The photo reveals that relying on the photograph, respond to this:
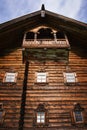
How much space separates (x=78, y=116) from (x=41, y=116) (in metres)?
2.21

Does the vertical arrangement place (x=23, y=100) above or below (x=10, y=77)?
below

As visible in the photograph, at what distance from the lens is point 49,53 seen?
1328 centimetres

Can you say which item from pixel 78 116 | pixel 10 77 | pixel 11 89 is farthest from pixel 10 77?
pixel 78 116

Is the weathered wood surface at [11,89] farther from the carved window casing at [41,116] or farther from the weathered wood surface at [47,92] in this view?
the carved window casing at [41,116]

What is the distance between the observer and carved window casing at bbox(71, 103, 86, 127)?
9930mm

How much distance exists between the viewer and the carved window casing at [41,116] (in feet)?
32.6

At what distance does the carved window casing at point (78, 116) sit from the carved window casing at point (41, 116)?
1.60m

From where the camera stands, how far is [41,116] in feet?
33.9

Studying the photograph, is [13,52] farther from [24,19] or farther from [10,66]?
[24,19]

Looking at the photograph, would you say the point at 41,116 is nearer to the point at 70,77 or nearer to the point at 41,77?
the point at 41,77

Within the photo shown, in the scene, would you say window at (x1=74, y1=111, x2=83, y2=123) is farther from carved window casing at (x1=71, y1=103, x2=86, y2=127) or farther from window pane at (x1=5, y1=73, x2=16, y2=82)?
window pane at (x1=5, y1=73, x2=16, y2=82)

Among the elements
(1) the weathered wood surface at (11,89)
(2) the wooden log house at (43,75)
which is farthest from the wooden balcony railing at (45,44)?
(1) the weathered wood surface at (11,89)

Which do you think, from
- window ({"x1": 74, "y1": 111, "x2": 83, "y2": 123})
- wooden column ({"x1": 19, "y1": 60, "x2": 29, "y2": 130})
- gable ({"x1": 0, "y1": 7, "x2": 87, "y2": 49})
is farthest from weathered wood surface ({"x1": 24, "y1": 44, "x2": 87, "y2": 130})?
gable ({"x1": 0, "y1": 7, "x2": 87, "y2": 49})

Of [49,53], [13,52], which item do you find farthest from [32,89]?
[13,52]
